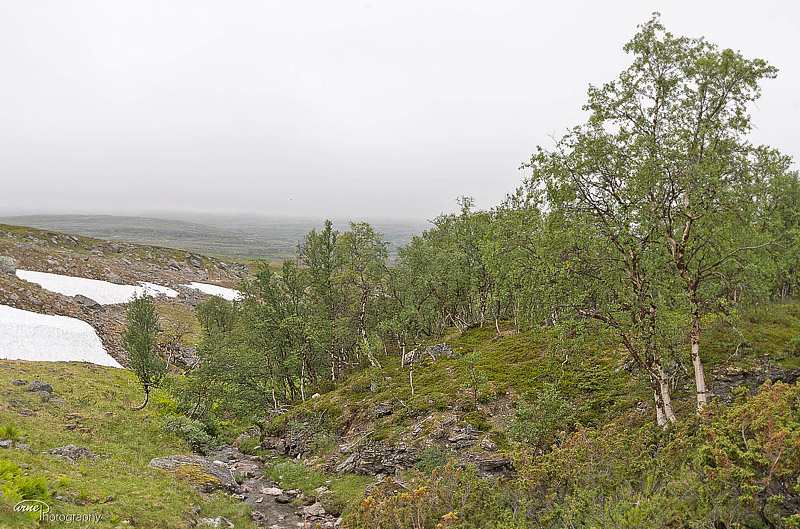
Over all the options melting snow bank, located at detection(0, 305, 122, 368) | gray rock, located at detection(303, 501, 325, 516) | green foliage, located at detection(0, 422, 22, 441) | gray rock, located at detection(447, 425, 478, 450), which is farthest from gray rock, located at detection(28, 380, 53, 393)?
gray rock, located at detection(447, 425, 478, 450)

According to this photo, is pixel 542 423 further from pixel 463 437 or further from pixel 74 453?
pixel 74 453

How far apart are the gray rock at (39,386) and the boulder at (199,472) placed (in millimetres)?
14894

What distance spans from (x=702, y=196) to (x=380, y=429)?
1845cm

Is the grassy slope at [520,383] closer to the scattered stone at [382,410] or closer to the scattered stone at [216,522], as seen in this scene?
the scattered stone at [382,410]

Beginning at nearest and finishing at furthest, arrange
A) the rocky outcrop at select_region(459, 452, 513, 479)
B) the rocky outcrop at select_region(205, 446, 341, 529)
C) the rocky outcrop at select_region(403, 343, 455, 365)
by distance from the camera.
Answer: the rocky outcrop at select_region(459, 452, 513, 479) → the rocky outcrop at select_region(205, 446, 341, 529) → the rocky outcrop at select_region(403, 343, 455, 365)

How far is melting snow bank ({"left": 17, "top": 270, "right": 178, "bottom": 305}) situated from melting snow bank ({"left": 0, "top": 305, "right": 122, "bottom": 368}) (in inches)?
537

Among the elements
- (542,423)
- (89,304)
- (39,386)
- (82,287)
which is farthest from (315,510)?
(82,287)

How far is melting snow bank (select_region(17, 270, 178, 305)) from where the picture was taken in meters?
63.2

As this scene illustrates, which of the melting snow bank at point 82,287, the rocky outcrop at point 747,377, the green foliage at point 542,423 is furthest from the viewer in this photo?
the melting snow bank at point 82,287

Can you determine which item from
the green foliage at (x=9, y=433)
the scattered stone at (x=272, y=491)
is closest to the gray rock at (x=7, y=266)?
the green foliage at (x=9, y=433)

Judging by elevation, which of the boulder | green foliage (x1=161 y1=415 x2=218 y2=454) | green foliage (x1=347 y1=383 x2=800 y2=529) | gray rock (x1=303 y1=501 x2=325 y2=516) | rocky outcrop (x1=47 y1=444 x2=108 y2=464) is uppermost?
green foliage (x1=347 y1=383 x2=800 y2=529)

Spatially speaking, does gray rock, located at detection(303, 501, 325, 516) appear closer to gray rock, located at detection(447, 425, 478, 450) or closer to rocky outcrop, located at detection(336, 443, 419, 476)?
rocky outcrop, located at detection(336, 443, 419, 476)

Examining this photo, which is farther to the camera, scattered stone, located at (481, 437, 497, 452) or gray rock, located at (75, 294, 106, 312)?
gray rock, located at (75, 294, 106, 312)

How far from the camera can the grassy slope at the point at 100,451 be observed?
42.8 feet
